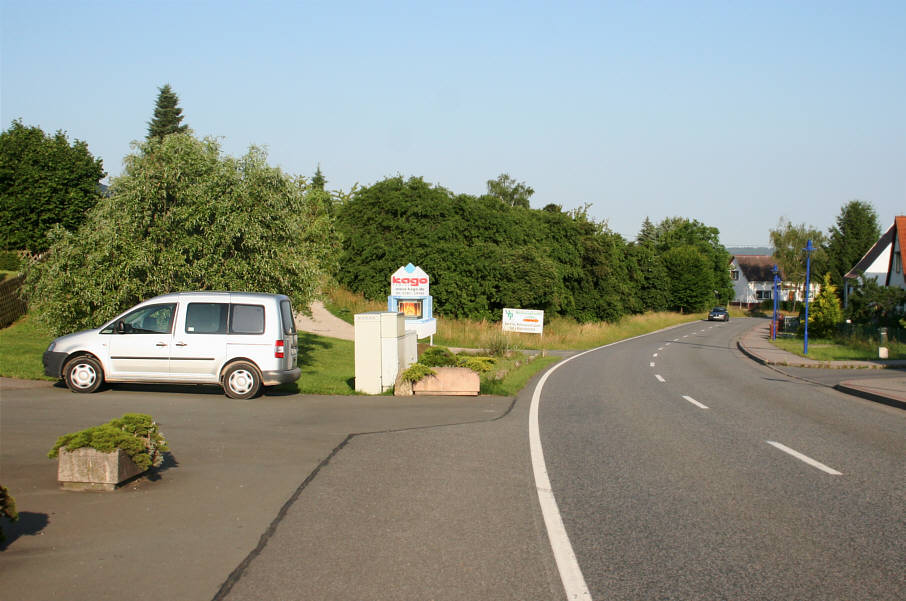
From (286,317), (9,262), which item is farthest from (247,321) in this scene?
(9,262)

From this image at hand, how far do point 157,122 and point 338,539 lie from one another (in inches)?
2935

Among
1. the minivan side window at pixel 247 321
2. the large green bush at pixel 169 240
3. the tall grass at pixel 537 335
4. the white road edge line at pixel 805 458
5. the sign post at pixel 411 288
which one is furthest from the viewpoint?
the tall grass at pixel 537 335

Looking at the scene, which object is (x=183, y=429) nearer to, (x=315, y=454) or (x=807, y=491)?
(x=315, y=454)

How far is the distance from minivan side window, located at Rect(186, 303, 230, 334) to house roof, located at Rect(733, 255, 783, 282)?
122 metres

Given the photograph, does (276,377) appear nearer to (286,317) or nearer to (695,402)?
(286,317)

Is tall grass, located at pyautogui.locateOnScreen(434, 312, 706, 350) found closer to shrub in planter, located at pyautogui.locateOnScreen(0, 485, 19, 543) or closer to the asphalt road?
the asphalt road

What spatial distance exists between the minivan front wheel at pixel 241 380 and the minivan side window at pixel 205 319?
71cm

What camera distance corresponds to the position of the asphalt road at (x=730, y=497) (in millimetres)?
4797

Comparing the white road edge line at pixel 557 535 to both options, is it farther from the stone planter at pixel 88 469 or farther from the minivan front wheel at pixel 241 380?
the minivan front wheel at pixel 241 380

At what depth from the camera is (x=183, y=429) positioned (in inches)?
404

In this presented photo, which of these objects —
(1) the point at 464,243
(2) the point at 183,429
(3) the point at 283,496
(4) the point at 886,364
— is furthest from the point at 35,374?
(1) the point at 464,243

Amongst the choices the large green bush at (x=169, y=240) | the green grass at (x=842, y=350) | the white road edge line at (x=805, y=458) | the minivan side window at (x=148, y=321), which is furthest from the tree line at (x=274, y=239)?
the green grass at (x=842, y=350)

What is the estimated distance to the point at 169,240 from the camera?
→ 19.4 m

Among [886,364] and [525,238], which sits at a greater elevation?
[525,238]
